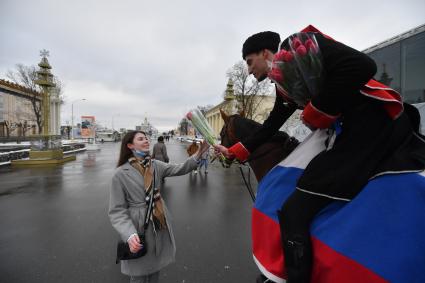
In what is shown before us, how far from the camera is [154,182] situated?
255 centimetres

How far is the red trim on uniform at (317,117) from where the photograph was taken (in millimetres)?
1146

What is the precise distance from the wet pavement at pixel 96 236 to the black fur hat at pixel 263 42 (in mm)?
2873

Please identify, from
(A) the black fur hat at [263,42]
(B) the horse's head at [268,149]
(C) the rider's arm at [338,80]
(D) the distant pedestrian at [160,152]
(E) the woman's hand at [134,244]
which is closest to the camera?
(C) the rider's arm at [338,80]

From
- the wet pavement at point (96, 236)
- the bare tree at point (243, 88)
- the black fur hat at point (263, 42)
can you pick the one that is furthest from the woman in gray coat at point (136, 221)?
the bare tree at point (243, 88)

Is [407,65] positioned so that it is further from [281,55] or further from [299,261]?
[299,261]

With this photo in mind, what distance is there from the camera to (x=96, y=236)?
4.60m

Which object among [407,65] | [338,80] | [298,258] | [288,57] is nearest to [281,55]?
[288,57]

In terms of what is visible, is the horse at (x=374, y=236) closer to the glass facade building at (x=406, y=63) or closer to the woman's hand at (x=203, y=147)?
the woman's hand at (x=203, y=147)

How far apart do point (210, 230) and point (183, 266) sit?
144cm

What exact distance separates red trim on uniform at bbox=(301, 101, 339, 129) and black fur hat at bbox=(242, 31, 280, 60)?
0.66 metres

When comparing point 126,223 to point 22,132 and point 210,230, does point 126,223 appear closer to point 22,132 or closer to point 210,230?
point 210,230

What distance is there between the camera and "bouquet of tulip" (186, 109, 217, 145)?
2.31 meters

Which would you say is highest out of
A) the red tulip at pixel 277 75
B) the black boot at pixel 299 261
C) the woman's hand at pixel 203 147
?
the red tulip at pixel 277 75

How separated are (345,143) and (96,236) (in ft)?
15.9
